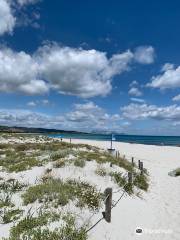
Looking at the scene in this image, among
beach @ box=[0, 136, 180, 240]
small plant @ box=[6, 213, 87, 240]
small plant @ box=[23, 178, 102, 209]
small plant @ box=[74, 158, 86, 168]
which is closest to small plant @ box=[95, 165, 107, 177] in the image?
beach @ box=[0, 136, 180, 240]

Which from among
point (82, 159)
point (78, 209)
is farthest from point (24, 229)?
point (82, 159)

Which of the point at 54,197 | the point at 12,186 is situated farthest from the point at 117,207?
the point at 12,186

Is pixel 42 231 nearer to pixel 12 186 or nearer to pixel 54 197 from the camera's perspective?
pixel 54 197

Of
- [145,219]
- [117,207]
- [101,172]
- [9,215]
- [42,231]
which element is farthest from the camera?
[101,172]

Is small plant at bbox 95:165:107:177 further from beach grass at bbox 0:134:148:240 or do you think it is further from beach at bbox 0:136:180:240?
beach at bbox 0:136:180:240

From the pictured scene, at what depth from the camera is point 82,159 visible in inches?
744

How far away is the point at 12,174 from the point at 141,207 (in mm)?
9052

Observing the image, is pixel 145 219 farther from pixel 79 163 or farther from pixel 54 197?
pixel 79 163

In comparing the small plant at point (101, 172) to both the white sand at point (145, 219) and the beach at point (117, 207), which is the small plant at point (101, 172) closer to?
the beach at point (117, 207)

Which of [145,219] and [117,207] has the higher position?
[117,207]

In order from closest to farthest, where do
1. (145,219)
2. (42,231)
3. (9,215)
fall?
1. (42,231)
2. (9,215)
3. (145,219)

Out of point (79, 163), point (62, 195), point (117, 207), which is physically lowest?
point (117, 207)

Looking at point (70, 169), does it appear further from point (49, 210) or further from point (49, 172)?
point (49, 210)

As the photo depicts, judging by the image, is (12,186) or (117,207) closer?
(117,207)
